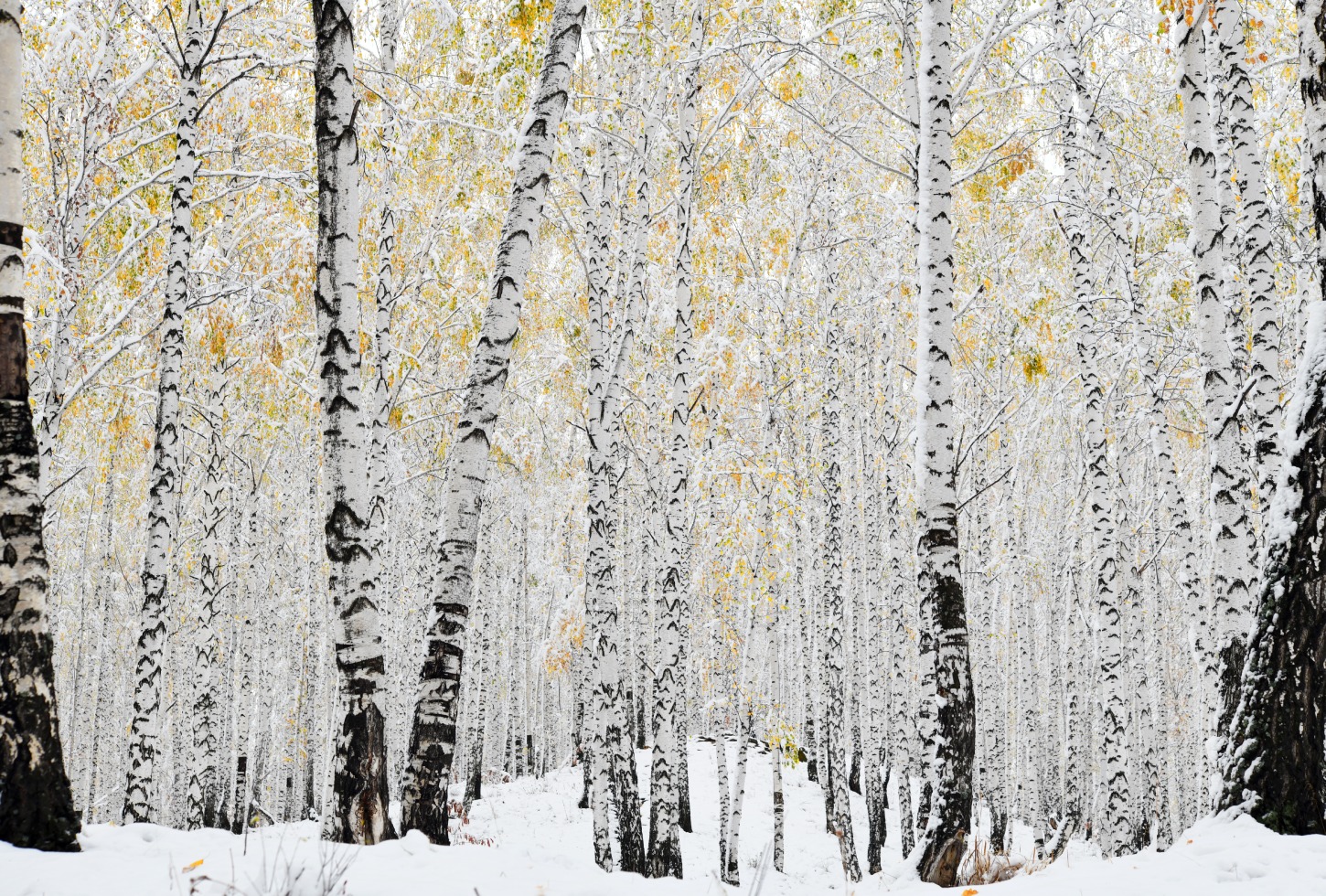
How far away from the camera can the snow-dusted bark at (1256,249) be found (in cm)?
552

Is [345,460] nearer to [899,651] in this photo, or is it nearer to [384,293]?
[384,293]

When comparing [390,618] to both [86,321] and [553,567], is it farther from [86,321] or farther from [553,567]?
[86,321]

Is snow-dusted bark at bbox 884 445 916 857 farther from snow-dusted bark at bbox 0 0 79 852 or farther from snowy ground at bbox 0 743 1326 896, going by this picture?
snow-dusted bark at bbox 0 0 79 852

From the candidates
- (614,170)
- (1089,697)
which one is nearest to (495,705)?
(1089,697)

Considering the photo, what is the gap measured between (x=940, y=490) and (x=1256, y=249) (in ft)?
9.29

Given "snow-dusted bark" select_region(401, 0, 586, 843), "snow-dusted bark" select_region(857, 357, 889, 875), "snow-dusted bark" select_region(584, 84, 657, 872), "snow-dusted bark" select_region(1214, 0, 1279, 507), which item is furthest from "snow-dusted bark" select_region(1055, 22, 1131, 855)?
"snow-dusted bark" select_region(401, 0, 586, 843)

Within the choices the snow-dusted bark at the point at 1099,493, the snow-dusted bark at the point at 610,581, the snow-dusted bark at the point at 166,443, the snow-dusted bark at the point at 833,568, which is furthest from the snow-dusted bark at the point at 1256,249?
the snow-dusted bark at the point at 166,443

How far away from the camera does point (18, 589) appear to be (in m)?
2.99

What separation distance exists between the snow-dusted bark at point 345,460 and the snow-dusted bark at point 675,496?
4462mm

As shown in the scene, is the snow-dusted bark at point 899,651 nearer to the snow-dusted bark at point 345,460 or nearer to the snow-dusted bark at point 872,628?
the snow-dusted bark at point 872,628

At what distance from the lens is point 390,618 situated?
1619 cm

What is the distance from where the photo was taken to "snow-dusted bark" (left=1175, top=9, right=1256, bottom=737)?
5590mm

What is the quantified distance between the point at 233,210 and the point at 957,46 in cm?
1012

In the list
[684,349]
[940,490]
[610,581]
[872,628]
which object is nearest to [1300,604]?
[940,490]
